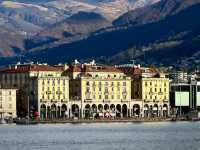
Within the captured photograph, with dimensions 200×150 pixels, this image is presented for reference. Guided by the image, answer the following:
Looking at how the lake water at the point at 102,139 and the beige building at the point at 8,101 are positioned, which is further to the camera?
the beige building at the point at 8,101

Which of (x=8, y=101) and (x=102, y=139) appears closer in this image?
(x=102, y=139)

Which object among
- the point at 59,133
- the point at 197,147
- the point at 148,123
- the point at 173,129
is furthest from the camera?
the point at 148,123

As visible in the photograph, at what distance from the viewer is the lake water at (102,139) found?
384 feet

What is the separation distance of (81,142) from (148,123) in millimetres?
61626

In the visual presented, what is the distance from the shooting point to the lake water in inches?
4606

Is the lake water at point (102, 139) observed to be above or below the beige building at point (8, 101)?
below

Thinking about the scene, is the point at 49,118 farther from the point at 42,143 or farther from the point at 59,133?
the point at 42,143

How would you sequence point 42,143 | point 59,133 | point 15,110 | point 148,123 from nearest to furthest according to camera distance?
point 42,143, point 59,133, point 148,123, point 15,110

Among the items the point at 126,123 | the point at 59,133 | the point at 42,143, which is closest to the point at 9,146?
the point at 42,143

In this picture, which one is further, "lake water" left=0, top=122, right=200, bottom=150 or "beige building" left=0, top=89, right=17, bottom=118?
"beige building" left=0, top=89, right=17, bottom=118

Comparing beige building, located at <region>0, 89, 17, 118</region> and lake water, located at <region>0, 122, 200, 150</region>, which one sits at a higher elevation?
beige building, located at <region>0, 89, 17, 118</region>

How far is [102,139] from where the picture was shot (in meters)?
132

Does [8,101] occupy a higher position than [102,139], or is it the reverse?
[8,101]

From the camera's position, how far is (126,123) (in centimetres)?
18738
